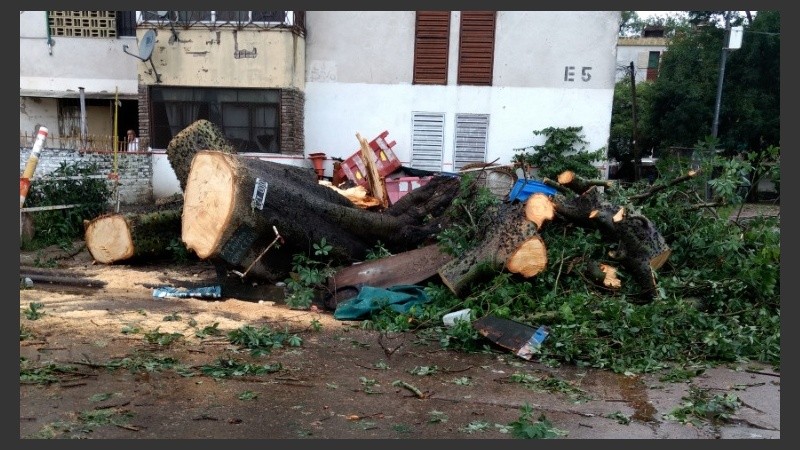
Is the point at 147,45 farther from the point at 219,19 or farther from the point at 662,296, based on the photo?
the point at 662,296

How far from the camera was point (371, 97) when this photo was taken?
12422mm

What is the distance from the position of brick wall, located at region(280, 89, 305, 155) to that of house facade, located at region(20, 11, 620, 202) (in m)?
0.02

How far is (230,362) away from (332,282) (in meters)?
2.37

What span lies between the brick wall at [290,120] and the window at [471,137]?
3.46 metres

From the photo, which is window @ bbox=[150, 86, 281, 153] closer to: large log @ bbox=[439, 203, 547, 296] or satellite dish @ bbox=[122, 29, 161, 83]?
satellite dish @ bbox=[122, 29, 161, 83]

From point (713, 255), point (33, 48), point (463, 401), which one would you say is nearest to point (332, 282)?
point (463, 401)

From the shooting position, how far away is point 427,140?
494 inches

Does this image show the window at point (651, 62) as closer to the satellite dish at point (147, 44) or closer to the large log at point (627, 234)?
the satellite dish at point (147, 44)

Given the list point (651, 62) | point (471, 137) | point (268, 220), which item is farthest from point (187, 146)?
point (651, 62)

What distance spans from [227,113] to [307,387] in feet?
30.1

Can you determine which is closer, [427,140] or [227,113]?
[227,113]

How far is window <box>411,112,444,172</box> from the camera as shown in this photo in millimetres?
12438

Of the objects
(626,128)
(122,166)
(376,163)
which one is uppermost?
(626,128)

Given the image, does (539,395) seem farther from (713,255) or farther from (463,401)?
(713,255)
